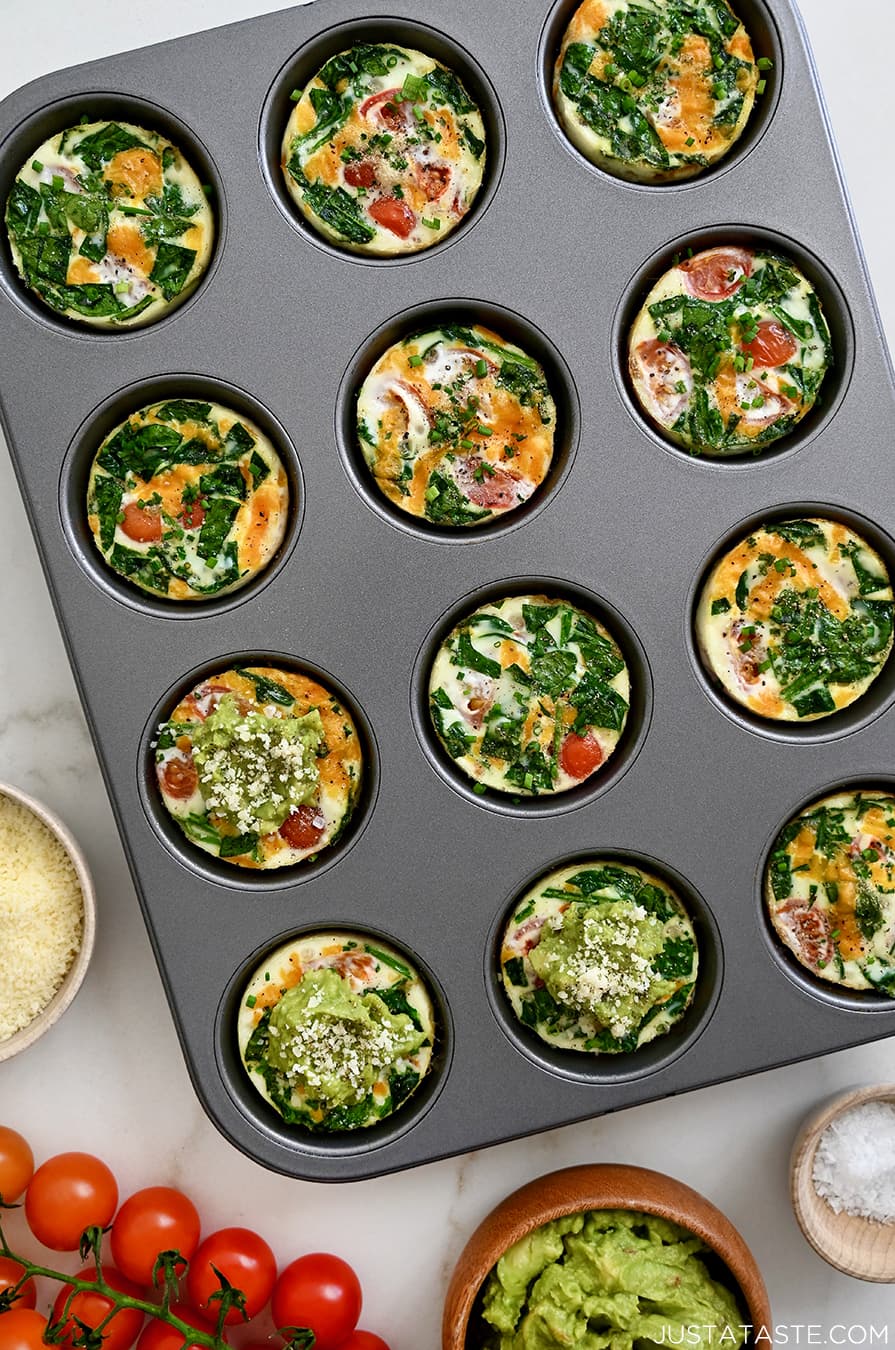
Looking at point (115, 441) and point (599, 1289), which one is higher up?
point (115, 441)

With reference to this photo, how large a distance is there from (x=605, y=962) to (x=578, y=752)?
50 centimetres

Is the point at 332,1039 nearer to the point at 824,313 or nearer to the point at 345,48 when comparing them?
the point at 824,313

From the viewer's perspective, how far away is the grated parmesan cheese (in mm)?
2803

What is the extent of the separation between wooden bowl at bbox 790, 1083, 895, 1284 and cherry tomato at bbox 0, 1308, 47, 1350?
1967 millimetres

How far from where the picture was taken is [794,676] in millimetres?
2740

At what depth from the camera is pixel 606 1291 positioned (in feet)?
8.85

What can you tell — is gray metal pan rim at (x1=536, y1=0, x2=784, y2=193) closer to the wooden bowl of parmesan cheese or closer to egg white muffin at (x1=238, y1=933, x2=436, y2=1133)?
egg white muffin at (x1=238, y1=933, x2=436, y2=1133)

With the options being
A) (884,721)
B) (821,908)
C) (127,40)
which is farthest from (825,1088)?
(127,40)

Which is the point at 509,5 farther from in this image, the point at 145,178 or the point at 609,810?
the point at 609,810

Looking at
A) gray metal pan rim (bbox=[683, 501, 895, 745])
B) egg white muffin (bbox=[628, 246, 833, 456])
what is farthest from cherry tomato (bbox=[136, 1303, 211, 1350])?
egg white muffin (bbox=[628, 246, 833, 456])

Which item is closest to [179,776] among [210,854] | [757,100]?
[210,854]

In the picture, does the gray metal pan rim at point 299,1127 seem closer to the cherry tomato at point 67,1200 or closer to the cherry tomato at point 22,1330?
the cherry tomato at point 67,1200

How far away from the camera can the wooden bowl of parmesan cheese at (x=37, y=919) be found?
2.80 metres

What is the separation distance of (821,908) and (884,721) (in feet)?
1.59
